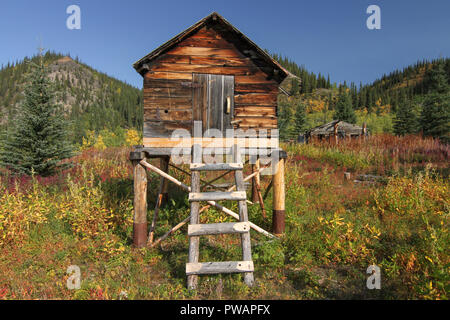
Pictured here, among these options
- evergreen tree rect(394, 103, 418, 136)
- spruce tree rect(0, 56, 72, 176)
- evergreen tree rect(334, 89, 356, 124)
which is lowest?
spruce tree rect(0, 56, 72, 176)

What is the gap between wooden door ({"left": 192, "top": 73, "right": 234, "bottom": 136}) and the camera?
19.2 ft

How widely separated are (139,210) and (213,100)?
10.9 ft

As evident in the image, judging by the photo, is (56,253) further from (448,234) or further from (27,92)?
(27,92)

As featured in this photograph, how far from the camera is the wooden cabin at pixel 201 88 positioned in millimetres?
5684

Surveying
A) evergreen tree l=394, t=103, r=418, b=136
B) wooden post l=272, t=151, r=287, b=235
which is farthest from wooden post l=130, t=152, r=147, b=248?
evergreen tree l=394, t=103, r=418, b=136

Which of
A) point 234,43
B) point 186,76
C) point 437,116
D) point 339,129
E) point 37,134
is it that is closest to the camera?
point 186,76

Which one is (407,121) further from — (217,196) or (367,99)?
(367,99)

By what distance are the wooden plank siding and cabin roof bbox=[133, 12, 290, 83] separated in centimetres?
10

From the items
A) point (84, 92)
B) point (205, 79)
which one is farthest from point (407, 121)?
point (84, 92)

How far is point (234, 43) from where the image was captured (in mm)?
5918

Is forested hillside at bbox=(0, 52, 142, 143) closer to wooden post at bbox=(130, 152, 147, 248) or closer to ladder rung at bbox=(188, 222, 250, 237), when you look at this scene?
wooden post at bbox=(130, 152, 147, 248)
